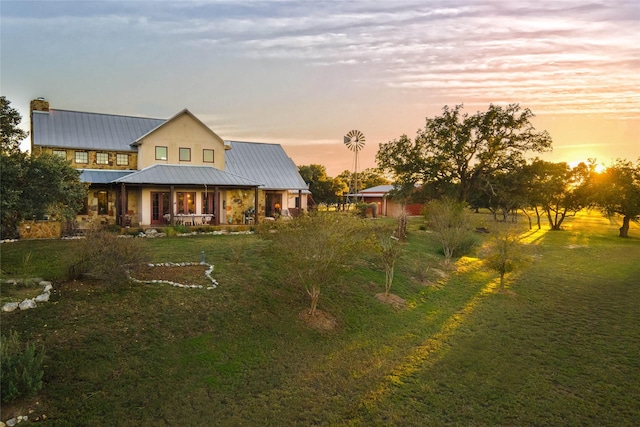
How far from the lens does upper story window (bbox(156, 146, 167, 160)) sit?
26.4 m

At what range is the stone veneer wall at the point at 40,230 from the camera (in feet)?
60.1

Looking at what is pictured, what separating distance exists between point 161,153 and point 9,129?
1676cm

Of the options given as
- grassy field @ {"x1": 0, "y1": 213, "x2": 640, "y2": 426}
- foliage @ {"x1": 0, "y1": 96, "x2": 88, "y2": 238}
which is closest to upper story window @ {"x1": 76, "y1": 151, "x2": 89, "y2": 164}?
grassy field @ {"x1": 0, "y1": 213, "x2": 640, "y2": 426}

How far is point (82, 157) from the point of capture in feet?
82.0

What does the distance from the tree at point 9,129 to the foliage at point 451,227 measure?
19545mm

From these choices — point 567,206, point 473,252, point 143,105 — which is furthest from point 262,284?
point 567,206

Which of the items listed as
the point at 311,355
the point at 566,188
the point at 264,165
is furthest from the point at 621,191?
the point at 311,355

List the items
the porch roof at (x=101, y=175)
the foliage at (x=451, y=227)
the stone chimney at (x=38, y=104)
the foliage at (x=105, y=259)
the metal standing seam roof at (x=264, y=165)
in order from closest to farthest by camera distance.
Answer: the foliage at (x=105, y=259)
the foliage at (x=451, y=227)
the porch roof at (x=101, y=175)
the stone chimney at (x=38, y=104)
the metal standing seam roof at (x=264, y=165)

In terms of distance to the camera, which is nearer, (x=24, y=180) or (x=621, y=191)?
(x=24, y=180)

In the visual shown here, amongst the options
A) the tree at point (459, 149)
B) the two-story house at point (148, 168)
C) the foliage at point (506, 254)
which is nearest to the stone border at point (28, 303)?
the two-story house at point (148, 168)

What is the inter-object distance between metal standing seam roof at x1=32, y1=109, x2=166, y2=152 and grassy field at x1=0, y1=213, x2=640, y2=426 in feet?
39.7

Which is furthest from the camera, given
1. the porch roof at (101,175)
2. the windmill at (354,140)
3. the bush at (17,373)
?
the windmill at (354,140)

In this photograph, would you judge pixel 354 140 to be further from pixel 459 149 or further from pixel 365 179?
pixel 365 179

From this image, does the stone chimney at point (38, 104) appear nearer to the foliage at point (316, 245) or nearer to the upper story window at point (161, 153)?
the upper story window at point (161, 153)
